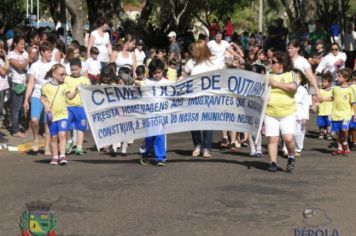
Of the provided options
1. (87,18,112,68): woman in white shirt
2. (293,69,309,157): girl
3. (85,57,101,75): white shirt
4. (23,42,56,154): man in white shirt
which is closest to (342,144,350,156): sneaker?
(293,69,309,157): girl

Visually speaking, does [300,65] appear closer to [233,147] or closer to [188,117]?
[188,117]

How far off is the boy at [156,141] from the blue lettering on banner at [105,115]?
61 centimetres

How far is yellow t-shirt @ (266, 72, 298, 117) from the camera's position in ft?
39.2

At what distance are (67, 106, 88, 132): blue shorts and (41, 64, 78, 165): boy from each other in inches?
31.7

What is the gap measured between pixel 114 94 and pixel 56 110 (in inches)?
35.8

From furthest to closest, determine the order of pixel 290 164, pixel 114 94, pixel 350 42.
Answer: pixel 350 42, pixel 114 94, pixel 290 164

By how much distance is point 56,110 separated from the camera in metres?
12.9

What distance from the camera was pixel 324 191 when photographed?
10781 mm

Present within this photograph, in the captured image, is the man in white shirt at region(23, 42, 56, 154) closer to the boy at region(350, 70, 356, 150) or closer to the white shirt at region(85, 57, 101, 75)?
the white shirt at region(85, 57, 101, 75)

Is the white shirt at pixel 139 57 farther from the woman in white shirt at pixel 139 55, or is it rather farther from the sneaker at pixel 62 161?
the sneaker at pixel 62 161

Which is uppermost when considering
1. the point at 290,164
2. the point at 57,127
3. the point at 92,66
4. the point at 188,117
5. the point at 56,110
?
the point at 92,66

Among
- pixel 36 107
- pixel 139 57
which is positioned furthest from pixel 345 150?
pixel 139 57

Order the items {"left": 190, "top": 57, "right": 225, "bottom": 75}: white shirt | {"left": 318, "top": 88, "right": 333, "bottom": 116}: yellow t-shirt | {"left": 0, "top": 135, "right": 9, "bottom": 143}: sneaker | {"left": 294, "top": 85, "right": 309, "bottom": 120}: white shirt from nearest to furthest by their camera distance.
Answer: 1. {"left": 190, "top": 57, "right": 225, "bottom": 75}: white shirt
2. {"left": 294, "top": 85, "right": 309, "bottom": 120}: white shirt
3. {"left": 0, "top": 135, "right": 9, "bottom": 143}: sneaker
4. {"left": 318, "top": 88, "right": 333, "bottom": 116}: yellow t-shirt

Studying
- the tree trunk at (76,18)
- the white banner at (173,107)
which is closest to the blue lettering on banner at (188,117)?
the white banner at (173,107)
